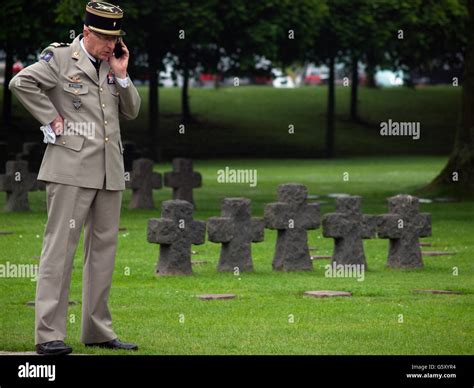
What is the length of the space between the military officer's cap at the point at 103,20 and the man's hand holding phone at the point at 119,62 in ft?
0.90

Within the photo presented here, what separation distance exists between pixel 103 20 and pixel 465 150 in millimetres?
19568

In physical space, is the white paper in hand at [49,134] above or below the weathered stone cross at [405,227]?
above

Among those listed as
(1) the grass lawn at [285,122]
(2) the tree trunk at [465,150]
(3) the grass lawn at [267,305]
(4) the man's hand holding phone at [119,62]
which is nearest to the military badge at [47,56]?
(4) the man's hand holding phone at [119,62]

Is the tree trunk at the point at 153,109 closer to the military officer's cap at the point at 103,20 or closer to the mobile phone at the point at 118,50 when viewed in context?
the mobile phone at the point at 118,50

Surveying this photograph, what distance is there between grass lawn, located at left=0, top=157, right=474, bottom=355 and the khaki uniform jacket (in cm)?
144

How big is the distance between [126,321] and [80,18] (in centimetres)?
2618

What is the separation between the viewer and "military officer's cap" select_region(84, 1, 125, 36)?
1076 cm

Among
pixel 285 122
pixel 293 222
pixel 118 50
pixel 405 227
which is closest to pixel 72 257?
pixel 118 50

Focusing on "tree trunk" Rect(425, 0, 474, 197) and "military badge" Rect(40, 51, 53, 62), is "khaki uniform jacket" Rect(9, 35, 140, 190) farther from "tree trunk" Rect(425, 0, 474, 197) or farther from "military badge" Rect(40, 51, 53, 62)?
"tree trunk" Rect(425, 0, 474, 197)

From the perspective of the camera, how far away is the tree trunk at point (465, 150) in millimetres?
29281

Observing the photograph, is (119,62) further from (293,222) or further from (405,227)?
(405,227)

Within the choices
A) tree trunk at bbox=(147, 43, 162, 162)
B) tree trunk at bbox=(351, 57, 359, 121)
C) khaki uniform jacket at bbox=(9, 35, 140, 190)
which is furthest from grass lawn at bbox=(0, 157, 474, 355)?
tree trunk at bbox=(351, 57, 359, 121)
